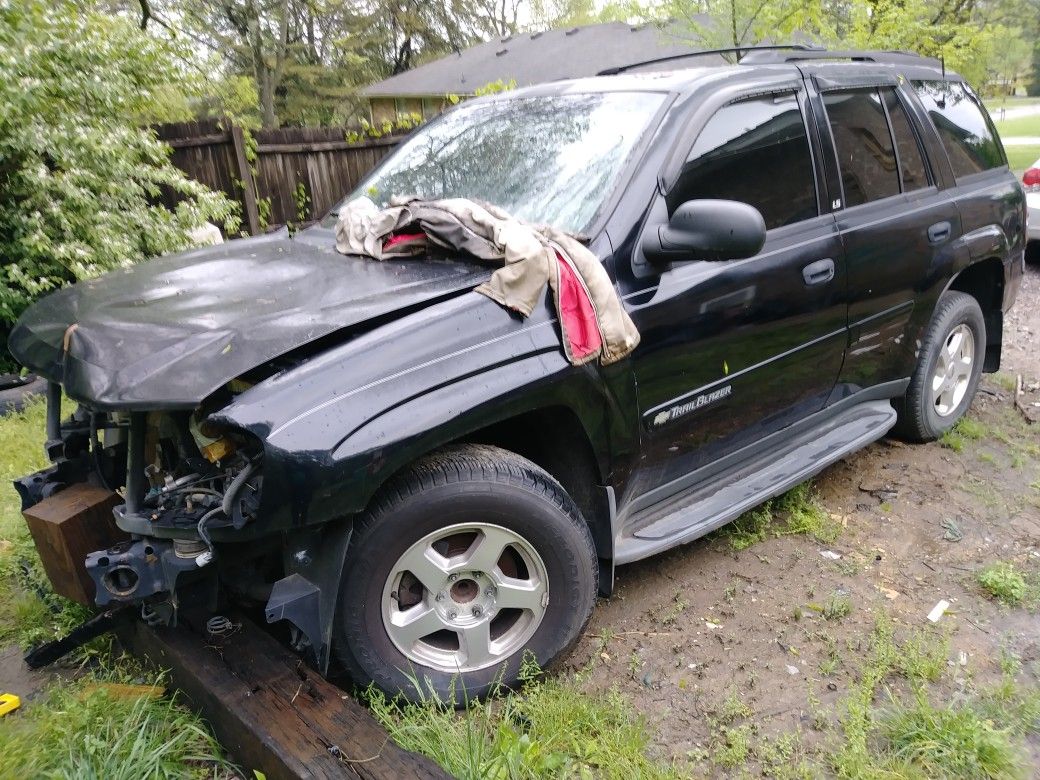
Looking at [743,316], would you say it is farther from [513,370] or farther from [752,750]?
[752,750]

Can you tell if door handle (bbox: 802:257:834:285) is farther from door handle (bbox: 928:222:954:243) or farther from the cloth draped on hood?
the cloth draped on hood

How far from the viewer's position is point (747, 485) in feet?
10.7

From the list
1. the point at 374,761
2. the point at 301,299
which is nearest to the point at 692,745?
the point at 374,761

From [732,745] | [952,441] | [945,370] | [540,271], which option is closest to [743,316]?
[540,271]

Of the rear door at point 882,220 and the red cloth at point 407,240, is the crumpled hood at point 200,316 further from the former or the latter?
the rear door at point 882,220

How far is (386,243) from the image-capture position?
2.87 meters

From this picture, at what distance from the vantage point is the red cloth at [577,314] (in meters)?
2.47

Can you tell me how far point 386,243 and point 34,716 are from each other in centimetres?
190

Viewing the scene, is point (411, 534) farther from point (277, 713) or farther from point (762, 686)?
point (762, 686)

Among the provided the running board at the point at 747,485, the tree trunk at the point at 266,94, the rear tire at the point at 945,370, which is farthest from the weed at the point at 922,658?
the tree trunk at the point at 266,94

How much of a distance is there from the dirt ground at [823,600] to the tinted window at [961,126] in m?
1.62

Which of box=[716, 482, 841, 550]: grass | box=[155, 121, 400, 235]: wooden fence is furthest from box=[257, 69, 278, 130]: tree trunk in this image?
box=[716, 482, 841, 550]: grass

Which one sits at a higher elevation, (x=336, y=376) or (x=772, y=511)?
(x=336, y=376)

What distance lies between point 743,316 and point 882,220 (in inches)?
43.3
